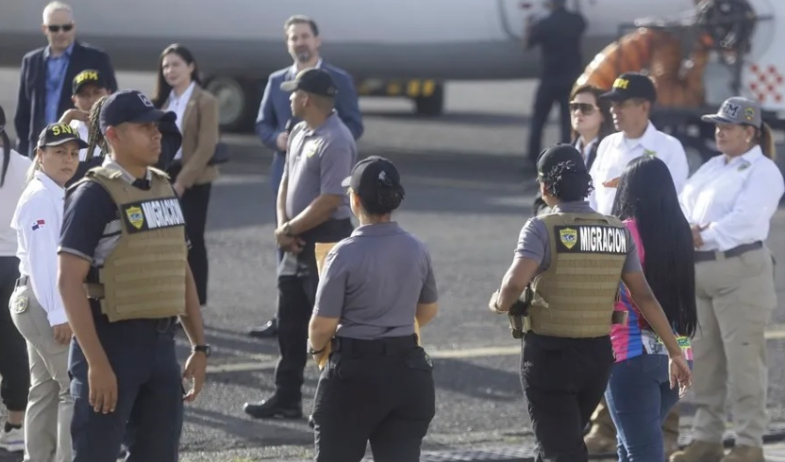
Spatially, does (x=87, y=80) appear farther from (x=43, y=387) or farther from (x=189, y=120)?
(x=43, y=387)

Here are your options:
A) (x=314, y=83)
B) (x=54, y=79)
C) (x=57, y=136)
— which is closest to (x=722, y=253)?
(x=314, y=83)

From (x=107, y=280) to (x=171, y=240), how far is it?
0.25 meters

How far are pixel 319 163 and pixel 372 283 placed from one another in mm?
2568

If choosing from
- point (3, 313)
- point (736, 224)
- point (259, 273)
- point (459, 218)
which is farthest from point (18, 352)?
point (459, 218)

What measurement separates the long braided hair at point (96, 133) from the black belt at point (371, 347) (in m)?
1.08

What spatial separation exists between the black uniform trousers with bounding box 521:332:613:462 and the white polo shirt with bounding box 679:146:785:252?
5.72ft

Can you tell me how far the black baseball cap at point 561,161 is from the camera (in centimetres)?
548

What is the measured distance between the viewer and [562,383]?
5.49 metres

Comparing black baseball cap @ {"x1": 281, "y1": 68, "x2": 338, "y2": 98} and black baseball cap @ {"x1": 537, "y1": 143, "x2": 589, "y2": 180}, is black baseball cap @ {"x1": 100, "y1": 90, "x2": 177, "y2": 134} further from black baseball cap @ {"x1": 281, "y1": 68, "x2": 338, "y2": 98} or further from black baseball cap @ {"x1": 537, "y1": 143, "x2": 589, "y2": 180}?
black baseball cap @ {"x1": 281, "y1": 68, "x2": 338, "y2": 98}

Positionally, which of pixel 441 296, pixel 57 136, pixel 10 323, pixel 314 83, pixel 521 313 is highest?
pixel 314 83

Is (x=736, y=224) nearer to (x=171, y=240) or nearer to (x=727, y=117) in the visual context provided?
(x=727, y=117)

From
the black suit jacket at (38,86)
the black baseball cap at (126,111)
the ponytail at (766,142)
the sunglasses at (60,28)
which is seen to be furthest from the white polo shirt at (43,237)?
the ponytail at (766,142)

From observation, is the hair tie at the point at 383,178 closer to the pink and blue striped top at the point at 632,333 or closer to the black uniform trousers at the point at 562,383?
the black uniform trousers at the point at 562,383

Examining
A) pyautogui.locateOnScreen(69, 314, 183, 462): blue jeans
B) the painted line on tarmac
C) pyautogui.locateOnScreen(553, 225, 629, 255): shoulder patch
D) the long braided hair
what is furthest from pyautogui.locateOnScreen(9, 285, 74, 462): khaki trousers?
the painted line on tarmac
